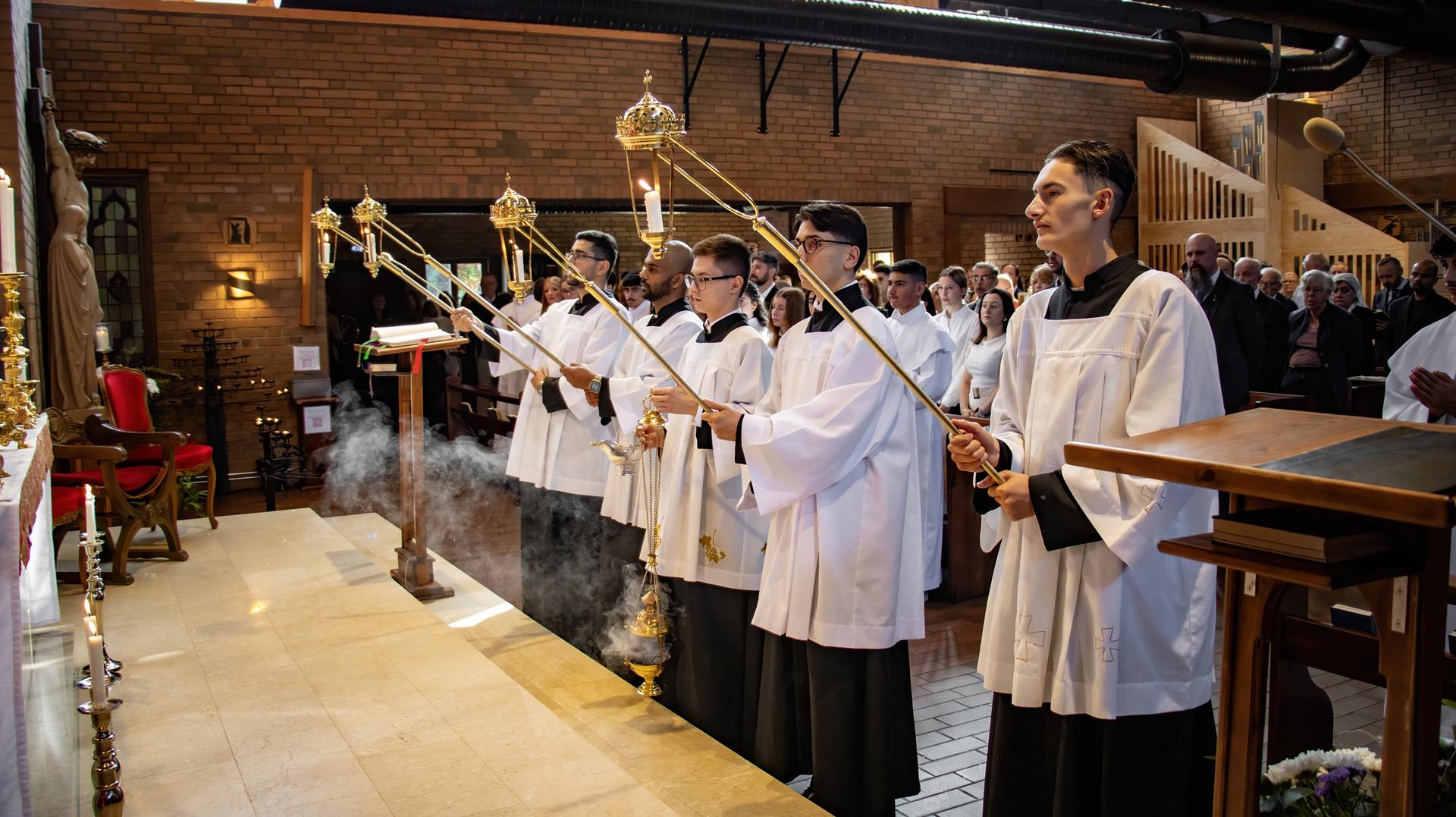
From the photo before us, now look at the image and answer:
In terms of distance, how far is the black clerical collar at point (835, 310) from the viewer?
3.46m

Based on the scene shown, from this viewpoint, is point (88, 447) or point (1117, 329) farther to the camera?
point (88, 447)

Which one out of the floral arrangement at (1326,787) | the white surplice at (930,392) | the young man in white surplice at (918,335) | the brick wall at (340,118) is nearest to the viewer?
the floral arrangement at (1326,787)

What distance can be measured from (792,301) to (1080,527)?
8.12ft

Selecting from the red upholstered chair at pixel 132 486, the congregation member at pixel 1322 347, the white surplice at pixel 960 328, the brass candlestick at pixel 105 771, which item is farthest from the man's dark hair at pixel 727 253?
the congregation member at pixel 1322 347

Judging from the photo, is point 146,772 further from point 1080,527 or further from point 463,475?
point 463,475

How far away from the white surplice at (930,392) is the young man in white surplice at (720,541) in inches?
46.7

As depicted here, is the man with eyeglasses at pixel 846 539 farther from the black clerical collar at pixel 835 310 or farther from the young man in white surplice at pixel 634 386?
the young man in white surplice at pixel 634 386

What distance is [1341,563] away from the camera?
1511mm

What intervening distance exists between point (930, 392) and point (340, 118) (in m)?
7.30

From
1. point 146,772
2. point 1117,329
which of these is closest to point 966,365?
point 1117,329

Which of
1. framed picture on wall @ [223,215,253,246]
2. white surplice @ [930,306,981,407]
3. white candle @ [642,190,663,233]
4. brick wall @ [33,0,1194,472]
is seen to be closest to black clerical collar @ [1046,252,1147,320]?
white candle @ [642,190,663,233]

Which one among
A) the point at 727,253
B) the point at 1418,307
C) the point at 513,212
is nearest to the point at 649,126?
the point at 727,253

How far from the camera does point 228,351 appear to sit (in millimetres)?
10758

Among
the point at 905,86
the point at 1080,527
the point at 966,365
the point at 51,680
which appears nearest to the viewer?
the point at 1080,527
